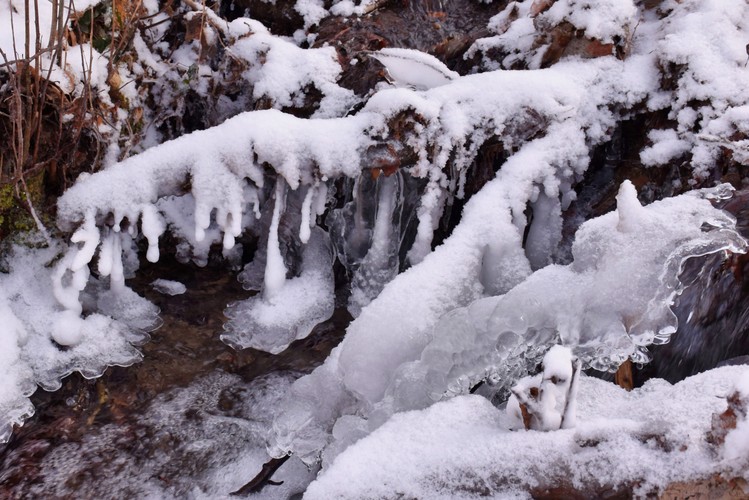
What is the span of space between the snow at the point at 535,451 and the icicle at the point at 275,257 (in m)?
1.13

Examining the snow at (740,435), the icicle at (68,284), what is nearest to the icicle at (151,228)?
the icicle at (68,284)

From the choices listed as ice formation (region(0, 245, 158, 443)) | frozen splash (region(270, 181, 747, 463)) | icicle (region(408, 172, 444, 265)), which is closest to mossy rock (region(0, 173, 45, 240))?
ice formation (region(0, 245, 158, 443))

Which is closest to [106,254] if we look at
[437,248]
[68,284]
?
[68,284]

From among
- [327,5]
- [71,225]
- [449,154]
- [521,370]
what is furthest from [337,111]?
[521,370]

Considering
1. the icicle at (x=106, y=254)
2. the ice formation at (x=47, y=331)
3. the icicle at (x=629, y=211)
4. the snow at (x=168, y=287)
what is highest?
the icicle at (x=629, y=211)

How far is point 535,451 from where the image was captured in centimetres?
169

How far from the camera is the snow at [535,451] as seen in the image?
1587 millimetres

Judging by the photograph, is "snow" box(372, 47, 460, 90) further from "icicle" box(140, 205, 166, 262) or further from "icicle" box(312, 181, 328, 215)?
"icicle" box(140, 205, 166, 262)

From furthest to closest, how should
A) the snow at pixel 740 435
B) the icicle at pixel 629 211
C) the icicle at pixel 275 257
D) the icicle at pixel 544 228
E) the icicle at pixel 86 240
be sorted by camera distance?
the icicle at pixel 544 228 < the icicle at pixel 275 257 < the icicle at pixel 86 240 < the icicle at pixel 629 211 < the snow at pixel 740 435

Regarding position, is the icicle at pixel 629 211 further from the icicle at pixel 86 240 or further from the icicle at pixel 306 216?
the icicle at pixel 86 240

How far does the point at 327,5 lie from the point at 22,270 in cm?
234

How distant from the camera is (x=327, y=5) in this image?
3.89 meters

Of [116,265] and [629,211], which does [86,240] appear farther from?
[629,211]

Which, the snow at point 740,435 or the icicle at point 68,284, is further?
the icicle at point 68,284
